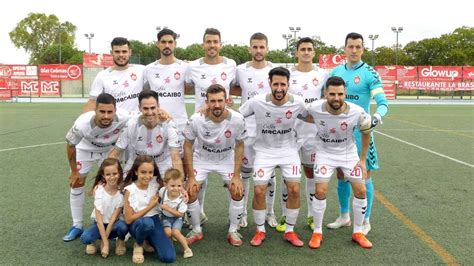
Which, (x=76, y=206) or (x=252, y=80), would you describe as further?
(x=252, y=80)

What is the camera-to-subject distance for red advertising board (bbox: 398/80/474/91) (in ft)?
96.3

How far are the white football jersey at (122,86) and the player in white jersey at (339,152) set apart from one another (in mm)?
1943

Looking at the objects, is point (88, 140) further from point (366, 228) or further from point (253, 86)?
point (366, 228)

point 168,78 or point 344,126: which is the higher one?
point 168,78

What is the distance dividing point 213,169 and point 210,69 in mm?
1158

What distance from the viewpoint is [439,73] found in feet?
95.7

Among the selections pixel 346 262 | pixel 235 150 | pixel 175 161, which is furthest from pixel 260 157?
pixel 346 262

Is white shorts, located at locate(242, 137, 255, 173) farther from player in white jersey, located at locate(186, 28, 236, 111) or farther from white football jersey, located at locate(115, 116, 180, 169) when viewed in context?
white football jersey, located at locate(115, 116, 180, 169)

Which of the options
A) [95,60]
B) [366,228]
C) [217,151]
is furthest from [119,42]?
[95,60]

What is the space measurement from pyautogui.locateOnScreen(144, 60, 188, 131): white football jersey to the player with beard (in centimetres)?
64

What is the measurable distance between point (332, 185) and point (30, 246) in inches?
163

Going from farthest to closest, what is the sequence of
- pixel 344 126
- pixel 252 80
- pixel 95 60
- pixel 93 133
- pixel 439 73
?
pixel 95 60 < pixel 439 73 < pixel 252 80 < pixel 93 133 < pixel 344 126

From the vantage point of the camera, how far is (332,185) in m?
6.62

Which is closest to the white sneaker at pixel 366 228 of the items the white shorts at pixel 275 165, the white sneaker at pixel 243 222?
the white shorts at pixel 275 165
